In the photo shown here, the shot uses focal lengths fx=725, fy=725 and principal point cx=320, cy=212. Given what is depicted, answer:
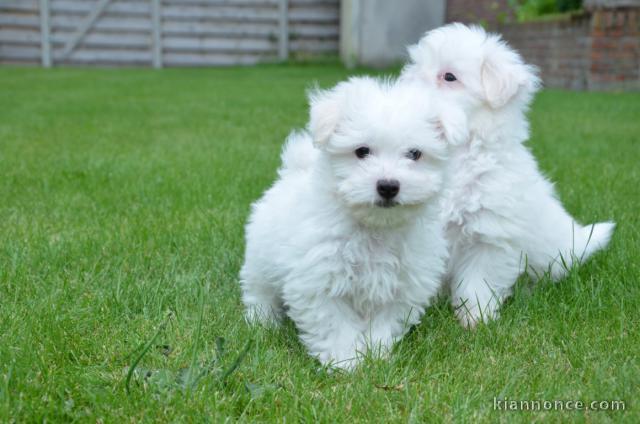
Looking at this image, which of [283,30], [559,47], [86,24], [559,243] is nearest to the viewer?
[559,243]

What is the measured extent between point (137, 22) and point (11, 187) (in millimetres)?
12999

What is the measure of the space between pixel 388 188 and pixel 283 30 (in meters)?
15.5

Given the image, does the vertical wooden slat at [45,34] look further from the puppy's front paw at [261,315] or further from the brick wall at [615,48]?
the puppy's front paw at [261,315]

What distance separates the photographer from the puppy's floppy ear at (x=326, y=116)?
2.60 metres

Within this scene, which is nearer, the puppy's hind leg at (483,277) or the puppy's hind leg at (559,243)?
the puppy's hind leg at (483,277)

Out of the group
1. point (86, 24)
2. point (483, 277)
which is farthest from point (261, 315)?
point (86, 24)

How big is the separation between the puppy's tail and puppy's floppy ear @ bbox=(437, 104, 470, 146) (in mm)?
636

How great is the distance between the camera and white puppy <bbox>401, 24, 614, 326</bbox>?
3178 mm

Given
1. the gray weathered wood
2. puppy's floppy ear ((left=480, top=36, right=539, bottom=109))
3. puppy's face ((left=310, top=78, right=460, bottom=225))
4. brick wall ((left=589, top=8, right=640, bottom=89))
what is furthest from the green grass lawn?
the gray weathered wood

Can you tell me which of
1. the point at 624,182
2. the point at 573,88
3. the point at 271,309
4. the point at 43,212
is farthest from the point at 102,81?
the point at 271,309

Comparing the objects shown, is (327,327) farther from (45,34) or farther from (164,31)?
(45,34)

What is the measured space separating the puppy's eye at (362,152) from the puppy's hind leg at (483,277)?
900 millimetres

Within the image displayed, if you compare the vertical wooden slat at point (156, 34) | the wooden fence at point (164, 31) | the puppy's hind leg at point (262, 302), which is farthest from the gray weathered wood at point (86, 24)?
the puppy's hind leg at point (262, 302)

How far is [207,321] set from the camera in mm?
2793
